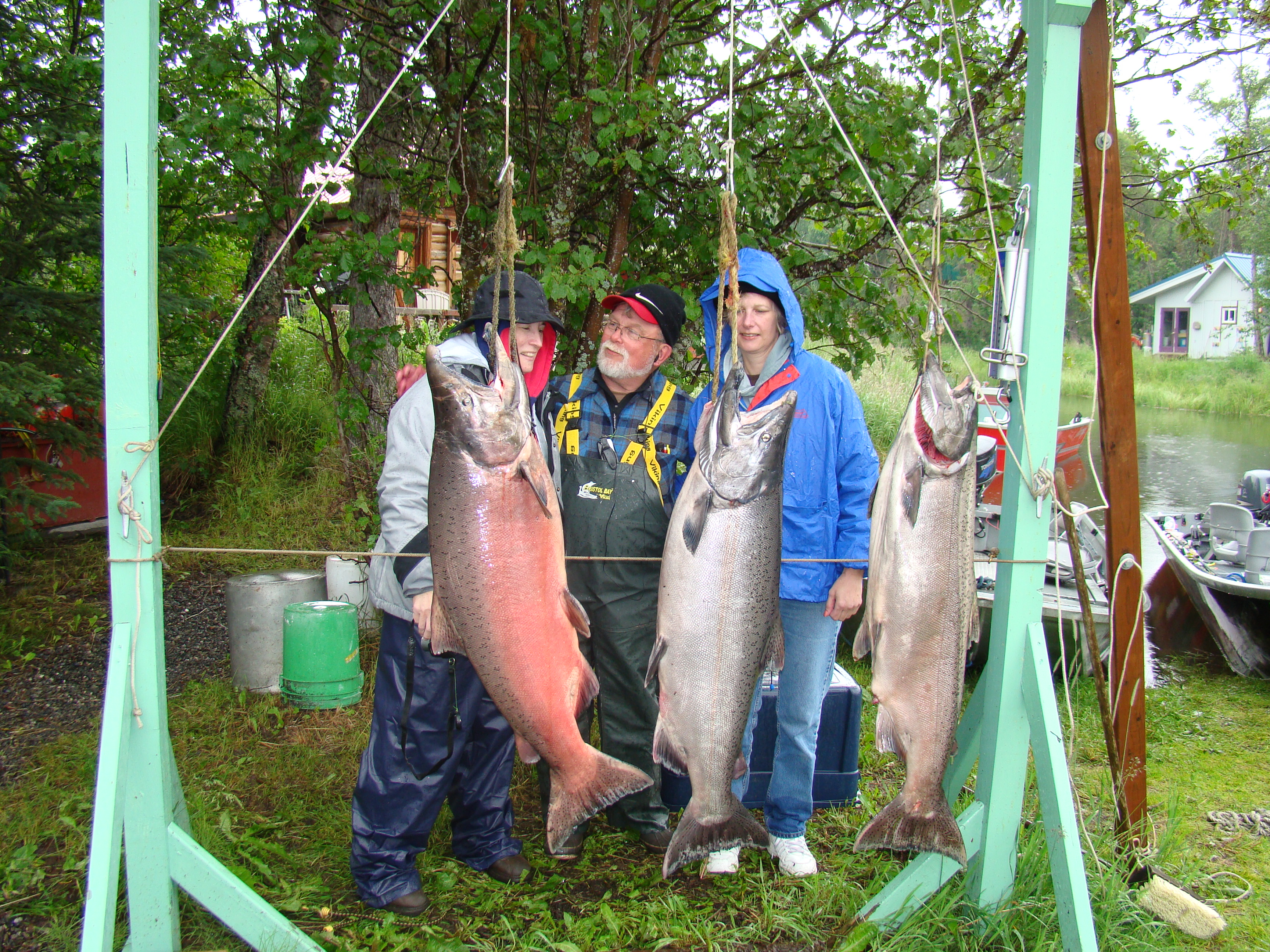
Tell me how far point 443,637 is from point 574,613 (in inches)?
16.3

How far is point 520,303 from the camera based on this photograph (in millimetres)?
2996

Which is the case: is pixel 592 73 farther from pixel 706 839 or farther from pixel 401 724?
pixel 706 839

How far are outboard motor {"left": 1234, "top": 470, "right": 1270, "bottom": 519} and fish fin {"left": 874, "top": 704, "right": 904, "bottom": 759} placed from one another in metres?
7.82

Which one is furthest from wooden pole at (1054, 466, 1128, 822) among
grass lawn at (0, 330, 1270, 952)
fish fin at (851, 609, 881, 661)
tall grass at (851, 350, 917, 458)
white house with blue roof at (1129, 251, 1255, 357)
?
white house with blue roof at (1129, 251, 1255, 357)

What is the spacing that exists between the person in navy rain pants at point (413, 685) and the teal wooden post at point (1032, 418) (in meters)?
1.66

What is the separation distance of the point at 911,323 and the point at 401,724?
4.91 m

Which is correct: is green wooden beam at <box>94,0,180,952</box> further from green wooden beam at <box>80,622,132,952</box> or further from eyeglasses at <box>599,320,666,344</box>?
eyeglasses at <box>599,320,666,344</box>

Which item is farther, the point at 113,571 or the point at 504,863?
the point at 504,863

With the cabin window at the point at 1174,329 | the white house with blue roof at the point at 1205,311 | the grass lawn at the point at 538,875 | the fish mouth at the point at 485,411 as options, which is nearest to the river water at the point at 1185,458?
the grass lawn at the point at 538,875

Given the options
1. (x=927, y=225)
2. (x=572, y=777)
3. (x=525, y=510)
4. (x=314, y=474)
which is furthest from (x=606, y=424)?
(x=314, y=474)

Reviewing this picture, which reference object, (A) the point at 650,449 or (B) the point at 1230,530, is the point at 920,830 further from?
(B) the point at 1230,530

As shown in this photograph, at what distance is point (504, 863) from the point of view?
3.35m

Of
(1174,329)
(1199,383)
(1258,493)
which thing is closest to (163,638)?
(1258,493)

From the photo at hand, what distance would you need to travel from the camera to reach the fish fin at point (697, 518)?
2455 mm
